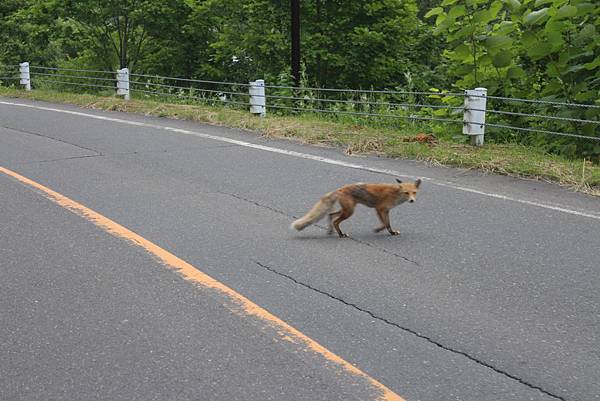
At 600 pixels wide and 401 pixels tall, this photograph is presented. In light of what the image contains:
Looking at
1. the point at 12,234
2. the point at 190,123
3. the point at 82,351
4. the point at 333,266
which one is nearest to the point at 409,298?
the point at 333,266

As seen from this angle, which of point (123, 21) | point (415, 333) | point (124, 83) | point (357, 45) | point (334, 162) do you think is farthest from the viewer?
point (123, 21)

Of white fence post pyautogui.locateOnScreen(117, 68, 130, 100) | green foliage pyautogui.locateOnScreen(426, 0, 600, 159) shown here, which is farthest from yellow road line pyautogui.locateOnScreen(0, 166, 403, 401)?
white fence post pyautogui.locateOnScreen(117, 68, 130, 100)

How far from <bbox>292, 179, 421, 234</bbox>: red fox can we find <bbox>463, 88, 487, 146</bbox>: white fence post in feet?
16.9

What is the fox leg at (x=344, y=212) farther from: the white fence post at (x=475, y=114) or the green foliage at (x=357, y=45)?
the green foliage at (x=357, y=45)

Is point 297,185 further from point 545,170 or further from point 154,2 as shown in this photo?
point 154,2

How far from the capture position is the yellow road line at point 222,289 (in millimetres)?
4004

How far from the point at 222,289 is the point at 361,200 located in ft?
6.61

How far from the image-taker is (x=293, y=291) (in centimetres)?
523

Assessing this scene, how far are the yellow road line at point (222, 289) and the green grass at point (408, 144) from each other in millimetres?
5039

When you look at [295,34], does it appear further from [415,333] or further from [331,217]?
[415,333]

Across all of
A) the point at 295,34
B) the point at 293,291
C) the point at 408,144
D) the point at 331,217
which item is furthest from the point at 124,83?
the point at 293,291

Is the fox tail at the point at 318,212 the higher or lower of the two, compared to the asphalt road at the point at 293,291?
higher

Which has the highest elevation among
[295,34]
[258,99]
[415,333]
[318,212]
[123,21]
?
[123,21]

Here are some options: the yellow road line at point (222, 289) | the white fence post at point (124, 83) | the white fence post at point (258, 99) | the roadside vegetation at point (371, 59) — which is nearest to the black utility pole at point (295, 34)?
the roadside vegetation at point (371, 59)
